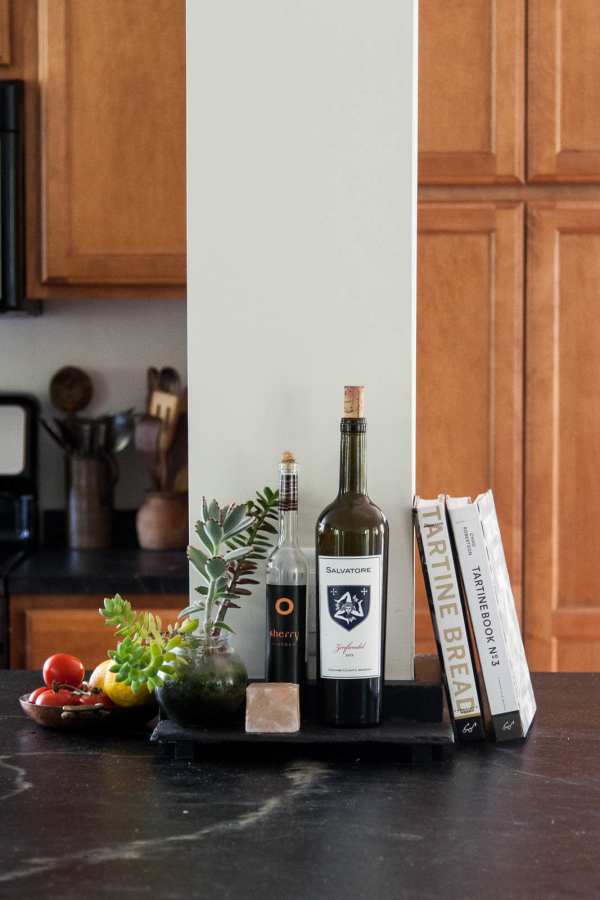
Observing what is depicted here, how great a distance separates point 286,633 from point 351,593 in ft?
0.33

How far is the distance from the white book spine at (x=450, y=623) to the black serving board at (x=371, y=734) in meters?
0.02

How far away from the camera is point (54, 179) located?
2.34 meters

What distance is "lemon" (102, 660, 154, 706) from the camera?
3.33ft

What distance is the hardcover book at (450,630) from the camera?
972mm

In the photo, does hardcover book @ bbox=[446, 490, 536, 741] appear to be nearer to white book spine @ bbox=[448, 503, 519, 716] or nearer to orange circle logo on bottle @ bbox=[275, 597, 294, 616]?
white book spine @ bbox=[448, 503, 519, 716]

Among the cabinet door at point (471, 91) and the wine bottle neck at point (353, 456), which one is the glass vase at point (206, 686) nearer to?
the wine bottle neck at point (353, 456)

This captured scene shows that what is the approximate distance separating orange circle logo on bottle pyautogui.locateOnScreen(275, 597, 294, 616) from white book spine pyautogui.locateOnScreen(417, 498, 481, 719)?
16 cm

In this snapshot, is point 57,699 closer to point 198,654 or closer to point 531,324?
point 198,654

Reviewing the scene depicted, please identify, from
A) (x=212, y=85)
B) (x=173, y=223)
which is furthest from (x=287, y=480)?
(x=173, y=223)

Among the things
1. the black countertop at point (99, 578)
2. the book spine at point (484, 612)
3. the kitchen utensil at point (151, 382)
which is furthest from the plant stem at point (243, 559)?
the kitchen utensil at point (151, 382)

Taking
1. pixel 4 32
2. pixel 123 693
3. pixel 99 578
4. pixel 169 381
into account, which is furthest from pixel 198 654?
pixel 4 32

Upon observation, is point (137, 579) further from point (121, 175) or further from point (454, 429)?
point (121, 175)

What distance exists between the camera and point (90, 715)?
1.00 metres

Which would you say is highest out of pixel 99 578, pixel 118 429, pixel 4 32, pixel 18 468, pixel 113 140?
pixel 4 32
